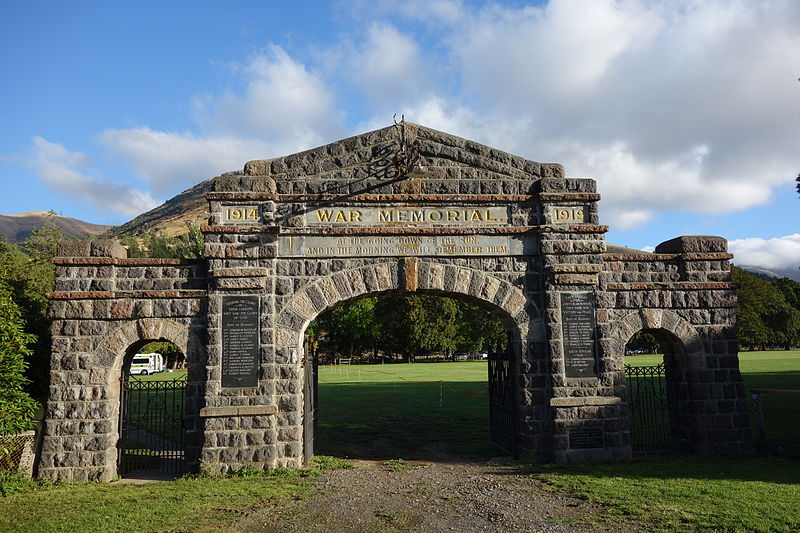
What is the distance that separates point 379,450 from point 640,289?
20.2 ft

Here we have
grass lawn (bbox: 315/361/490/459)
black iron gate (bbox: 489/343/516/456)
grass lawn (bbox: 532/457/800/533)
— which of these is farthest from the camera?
grass lawn (bbox: 315/361/490/459)

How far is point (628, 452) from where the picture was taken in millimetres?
9445

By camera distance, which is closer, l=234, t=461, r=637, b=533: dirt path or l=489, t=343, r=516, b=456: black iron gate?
l=234, t=461, r=637, b=533: dirt path

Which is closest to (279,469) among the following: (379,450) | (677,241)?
(379,450)

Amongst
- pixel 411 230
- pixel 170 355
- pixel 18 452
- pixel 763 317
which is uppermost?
pixel 411 230

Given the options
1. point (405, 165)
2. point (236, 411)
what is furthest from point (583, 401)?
point (236, 411)

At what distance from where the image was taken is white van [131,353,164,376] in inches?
1439

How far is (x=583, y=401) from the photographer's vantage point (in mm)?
9336

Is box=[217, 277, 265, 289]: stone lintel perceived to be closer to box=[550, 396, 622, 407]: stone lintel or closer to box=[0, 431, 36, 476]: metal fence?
box=[0, 431, 36, 476]: metal fence

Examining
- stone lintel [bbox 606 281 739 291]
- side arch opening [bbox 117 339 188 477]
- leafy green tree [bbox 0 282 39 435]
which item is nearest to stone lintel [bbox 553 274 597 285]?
stone lintel [bbox 606 281 739 291]

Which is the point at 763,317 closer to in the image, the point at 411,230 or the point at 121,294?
the point at 411,230

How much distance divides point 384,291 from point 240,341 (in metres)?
2.66

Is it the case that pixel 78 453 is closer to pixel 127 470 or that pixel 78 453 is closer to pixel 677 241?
pixel 127 470

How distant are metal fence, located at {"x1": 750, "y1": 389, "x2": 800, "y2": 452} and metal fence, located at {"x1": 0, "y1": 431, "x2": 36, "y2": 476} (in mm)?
12917
